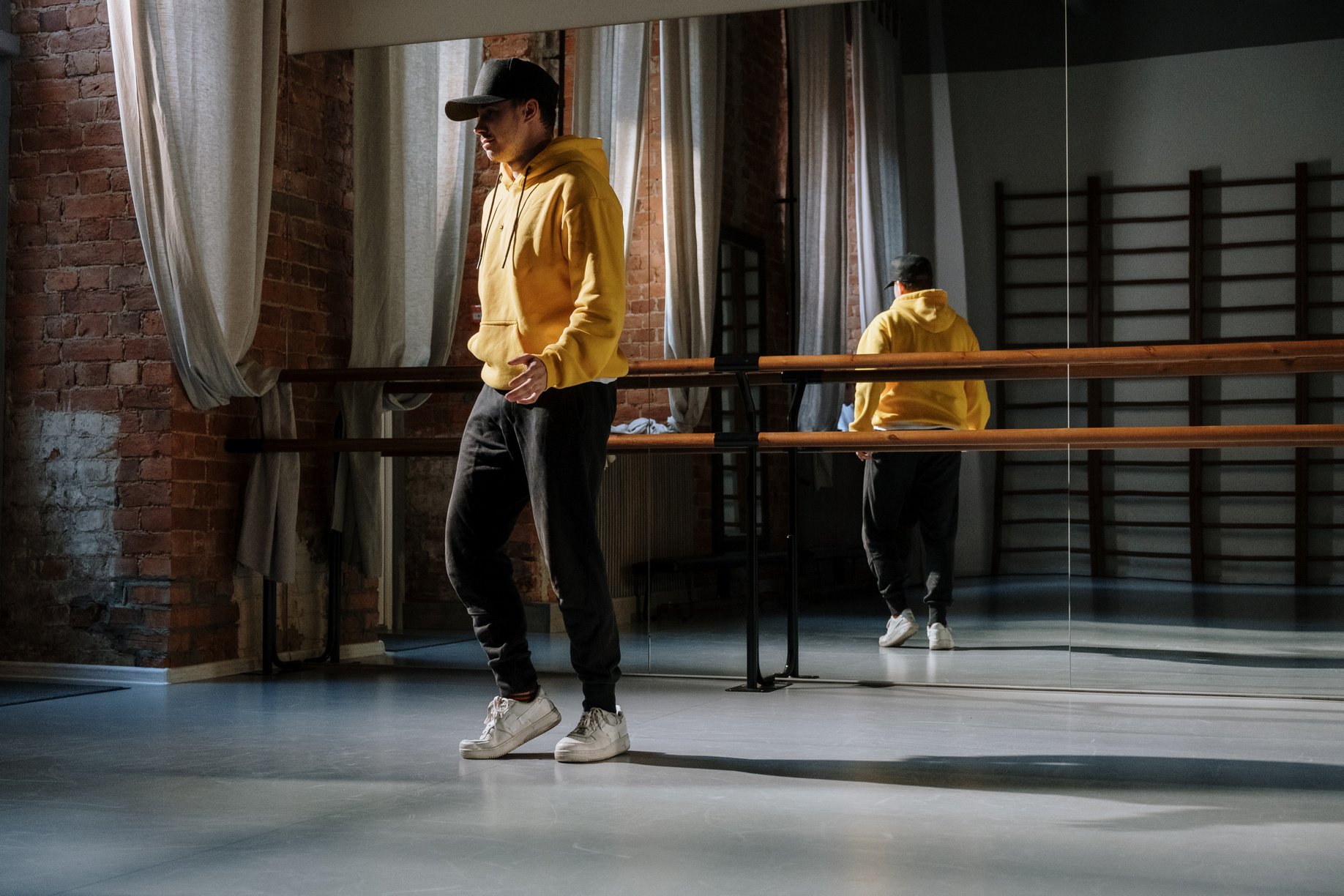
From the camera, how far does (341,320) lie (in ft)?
17.4

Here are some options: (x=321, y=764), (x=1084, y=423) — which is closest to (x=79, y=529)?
(x=321, y=764)

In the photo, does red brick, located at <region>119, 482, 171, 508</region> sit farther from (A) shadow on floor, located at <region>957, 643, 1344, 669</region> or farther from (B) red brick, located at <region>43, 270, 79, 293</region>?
(A) shadow on floor, located at <region>957, 643, 1344, 669</region>

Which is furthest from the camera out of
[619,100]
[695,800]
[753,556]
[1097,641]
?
[619,100]

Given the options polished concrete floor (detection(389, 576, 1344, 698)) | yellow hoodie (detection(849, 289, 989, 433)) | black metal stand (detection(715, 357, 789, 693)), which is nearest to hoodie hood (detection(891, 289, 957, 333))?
yellow hoodie (detection(849, 289, 989, 433))

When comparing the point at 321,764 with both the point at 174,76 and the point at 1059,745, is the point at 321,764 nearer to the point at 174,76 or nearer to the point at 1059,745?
the point at 1059,745

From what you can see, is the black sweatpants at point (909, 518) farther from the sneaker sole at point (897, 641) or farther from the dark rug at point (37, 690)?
the dark rug at point (37, 690)

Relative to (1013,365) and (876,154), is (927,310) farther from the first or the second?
(876,154)

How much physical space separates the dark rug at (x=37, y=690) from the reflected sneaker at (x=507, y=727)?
5.43ft

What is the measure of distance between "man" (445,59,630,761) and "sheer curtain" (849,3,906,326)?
151cm

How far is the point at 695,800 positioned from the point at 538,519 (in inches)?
26.7

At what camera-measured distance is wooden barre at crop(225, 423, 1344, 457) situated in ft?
12.7

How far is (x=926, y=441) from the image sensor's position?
4207mm

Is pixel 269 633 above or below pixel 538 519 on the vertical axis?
below

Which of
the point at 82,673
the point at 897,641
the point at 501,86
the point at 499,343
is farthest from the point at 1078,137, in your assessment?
the point at 82,673
